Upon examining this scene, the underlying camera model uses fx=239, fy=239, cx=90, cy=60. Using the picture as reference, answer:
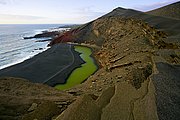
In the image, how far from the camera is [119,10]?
292 feet

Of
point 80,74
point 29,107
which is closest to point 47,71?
point 80,74

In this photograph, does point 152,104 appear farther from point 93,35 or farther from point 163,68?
point 93,35

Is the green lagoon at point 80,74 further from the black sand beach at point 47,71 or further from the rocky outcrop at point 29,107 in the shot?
the rocky outcrop at point 29,107

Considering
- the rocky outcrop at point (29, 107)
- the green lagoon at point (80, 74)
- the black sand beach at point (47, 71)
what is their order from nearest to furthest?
the rocky outcrop at point (29, 107) → the green lagoon at point (80, 74) → the black sand beach at point (47, 71)

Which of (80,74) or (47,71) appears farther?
(47,71)

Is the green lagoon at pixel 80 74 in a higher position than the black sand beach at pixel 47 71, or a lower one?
lower

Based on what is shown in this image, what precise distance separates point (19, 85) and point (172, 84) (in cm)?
1039

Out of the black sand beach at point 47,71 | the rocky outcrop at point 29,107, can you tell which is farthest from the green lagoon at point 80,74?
the rocky outcrop at point 29,107

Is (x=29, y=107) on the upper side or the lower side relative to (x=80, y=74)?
upper

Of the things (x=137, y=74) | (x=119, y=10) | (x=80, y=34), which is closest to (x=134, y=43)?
(x=137, y=74)

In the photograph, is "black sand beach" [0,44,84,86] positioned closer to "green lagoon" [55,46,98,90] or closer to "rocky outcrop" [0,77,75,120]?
"green lagoon" [55,46,98,90]

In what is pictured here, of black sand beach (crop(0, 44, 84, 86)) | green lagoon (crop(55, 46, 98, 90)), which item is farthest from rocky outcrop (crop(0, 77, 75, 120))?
black sand beach (crop(0, 44, 84, 86))

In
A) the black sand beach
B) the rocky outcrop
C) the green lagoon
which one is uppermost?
the rocky outcrop

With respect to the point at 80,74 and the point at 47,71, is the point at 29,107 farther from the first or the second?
the point at 47,71
